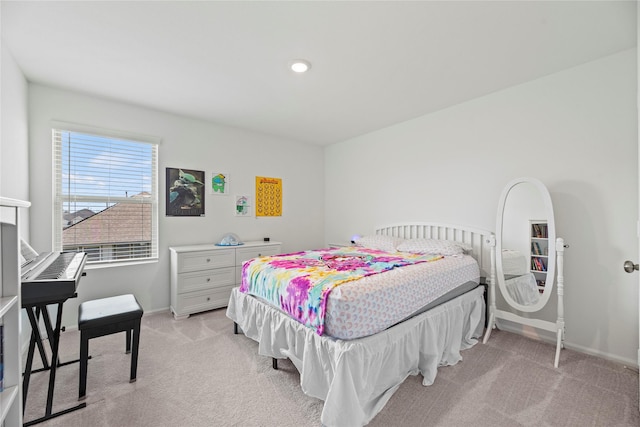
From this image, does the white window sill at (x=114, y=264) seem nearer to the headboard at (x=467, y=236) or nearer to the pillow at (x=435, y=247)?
the pillow at (x=435, y=247)

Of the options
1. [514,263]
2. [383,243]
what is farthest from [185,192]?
[514,263]

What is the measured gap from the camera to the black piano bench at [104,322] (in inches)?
72.1

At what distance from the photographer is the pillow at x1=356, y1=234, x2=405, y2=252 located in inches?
132

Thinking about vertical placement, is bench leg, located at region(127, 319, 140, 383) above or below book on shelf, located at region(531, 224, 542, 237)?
below

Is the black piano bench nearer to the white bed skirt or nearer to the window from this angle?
the white bed skirt

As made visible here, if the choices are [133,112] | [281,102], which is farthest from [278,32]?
[133,112]

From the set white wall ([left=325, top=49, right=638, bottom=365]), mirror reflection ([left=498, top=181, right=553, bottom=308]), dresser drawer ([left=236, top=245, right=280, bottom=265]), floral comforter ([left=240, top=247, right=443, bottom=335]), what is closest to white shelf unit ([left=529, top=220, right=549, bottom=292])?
mirror reflection ([left=498, top=181, right=553, bottom=308])

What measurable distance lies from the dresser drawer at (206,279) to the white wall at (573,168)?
2693 mm

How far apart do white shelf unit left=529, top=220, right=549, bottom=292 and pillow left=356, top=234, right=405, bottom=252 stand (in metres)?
1.28

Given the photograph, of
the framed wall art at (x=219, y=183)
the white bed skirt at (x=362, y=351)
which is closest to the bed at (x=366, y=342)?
the white bed skirt at (x=362, y=351)

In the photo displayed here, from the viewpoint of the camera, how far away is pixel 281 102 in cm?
321

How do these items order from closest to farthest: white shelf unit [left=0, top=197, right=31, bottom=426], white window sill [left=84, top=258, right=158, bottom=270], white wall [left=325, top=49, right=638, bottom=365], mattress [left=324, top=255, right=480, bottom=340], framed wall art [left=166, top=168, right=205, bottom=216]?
white shelf unit [left=0, top=197, right=31, bottom=426]
mattress [left=324, top=255, right=480, bottom=340]
white wall [left=325, top=49, right=638, bottom=365]
white window sill [left=84, top=258, right=158, bottom=270]
framed wall art [left=166, top=168, right=205, bottom=216]

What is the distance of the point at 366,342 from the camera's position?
1697mm

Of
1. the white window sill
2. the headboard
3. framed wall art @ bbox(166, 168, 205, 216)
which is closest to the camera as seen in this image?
the headboard
